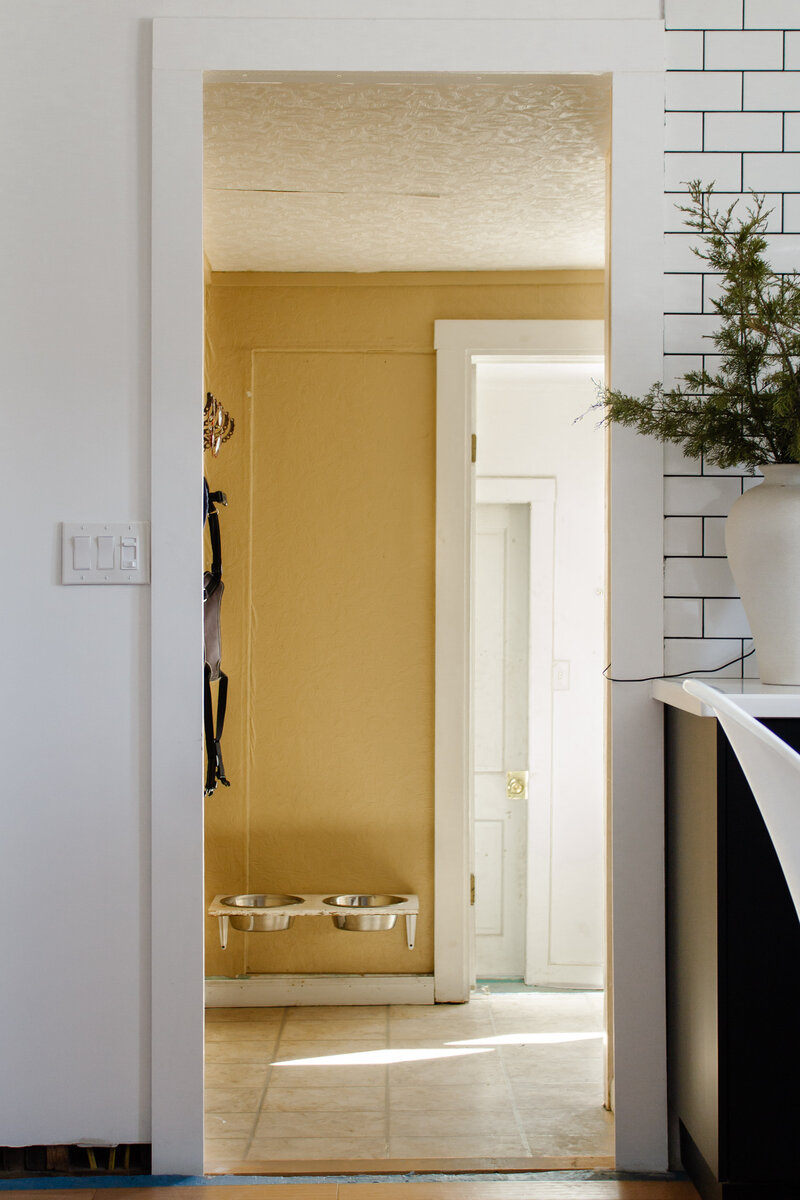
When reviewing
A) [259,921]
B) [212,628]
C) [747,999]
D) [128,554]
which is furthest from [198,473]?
[259,921]

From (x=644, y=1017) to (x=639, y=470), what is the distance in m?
1.10

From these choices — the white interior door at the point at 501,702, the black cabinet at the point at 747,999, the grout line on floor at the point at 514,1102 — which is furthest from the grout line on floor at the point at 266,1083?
the white interior door at the point at 501,702

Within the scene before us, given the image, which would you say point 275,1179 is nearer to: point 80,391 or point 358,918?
point 358,918

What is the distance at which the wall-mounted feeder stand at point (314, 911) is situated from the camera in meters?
3.09

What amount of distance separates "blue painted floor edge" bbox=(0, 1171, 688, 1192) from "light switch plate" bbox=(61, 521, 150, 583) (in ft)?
3.83

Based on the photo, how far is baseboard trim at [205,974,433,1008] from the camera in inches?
129

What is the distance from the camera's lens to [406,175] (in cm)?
255

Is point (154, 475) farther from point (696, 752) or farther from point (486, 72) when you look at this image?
point (696, 752)

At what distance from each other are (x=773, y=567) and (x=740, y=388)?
0.33 meters

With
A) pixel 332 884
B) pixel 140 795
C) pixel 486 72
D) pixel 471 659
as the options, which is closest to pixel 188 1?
pixel 486 72

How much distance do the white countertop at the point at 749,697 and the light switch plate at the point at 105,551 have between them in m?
1.05

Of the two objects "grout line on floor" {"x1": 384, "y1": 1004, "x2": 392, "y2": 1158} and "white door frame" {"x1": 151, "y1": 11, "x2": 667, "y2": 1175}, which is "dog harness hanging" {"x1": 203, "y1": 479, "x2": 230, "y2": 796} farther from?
"grout line on floor" {"x1": 384, "y1": 1004, "x2": 392, "y2": 1158}

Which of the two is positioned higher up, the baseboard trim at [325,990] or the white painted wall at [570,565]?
the white painted wall at [570,565]

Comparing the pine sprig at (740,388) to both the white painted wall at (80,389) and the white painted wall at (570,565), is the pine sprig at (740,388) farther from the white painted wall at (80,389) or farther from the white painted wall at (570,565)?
the white painted wall at (570,565)
